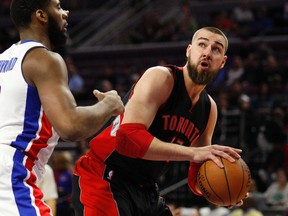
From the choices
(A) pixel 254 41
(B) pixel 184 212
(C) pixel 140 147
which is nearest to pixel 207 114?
(C) pixel 140 147

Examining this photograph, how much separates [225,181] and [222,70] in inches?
386

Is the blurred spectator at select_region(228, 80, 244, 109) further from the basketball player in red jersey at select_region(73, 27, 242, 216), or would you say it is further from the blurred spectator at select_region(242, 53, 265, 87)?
the basketball player in red jersey at select_region(73, 27, 242, 216)

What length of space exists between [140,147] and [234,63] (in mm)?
9646

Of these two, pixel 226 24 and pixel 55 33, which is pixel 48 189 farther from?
pixel 226 24

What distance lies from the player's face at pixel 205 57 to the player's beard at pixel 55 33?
134 cm

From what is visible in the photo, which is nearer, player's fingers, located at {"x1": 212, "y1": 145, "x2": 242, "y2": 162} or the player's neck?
the player's neck

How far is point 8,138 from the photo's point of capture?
3.14 m

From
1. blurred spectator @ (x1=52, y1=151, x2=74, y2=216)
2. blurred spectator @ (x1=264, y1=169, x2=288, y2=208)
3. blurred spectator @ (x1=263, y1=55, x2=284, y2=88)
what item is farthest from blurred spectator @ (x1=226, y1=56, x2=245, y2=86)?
blurred spectator @ (x1=52, y1=151, x2=74, y2=216)

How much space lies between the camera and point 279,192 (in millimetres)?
9328

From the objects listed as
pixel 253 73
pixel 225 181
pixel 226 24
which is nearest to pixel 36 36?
pixel 225 181

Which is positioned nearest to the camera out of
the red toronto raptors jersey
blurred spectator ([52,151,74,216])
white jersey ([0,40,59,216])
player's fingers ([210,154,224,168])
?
white jersey ([0,40,59,216])

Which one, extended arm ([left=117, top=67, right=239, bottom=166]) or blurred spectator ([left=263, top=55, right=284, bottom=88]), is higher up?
extended arm ([left=117, top=67, right=239, bottom=166])

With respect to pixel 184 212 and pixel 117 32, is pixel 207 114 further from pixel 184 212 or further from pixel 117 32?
pixel 117 32

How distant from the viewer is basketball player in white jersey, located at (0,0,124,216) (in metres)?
3.00
